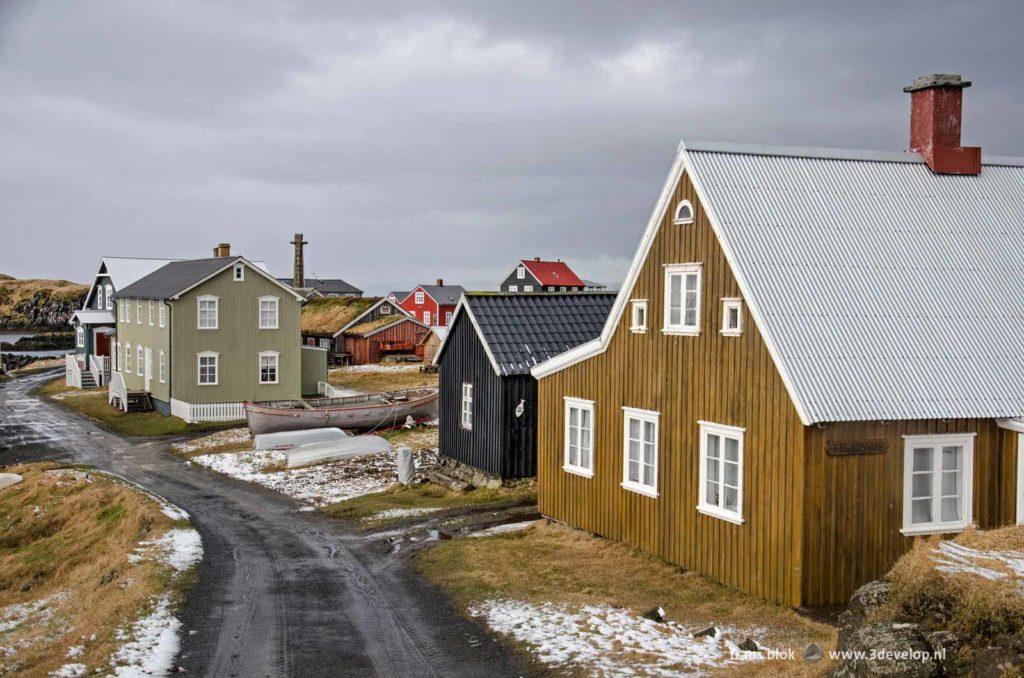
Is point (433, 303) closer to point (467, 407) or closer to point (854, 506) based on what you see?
point (467, 407)

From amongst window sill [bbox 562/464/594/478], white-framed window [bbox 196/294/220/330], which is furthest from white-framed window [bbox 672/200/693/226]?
white-framed window [bbox 196/294/220/330]

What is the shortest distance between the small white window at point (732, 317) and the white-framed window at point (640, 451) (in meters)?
2.73

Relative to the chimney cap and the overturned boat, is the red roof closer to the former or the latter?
the overturned boat

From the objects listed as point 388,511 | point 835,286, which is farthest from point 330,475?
point 835,286

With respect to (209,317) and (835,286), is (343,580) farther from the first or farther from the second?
(209,317)

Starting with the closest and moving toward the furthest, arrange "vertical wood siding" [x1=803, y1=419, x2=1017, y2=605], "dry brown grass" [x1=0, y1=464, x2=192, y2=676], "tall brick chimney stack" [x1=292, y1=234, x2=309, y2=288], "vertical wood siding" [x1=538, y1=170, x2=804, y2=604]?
"vertical wood siding" [x1=803, y1=419, x2=1017, y2=605] < "dry brown grass" [x1=0, y1=464, x2=192, y2=676] < "vertical wood siding" [x1=538, y1=170, x2=804, y2=604] < "tall brick chimney stack" [x1=292, y1=234, x2=309, y2=288]

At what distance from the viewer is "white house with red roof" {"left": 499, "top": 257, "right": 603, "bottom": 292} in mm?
113625

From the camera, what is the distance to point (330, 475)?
3130 centimetres

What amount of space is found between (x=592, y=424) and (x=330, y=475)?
13626 millimetres

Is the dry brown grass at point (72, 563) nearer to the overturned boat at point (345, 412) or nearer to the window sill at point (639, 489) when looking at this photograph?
the overturned boat at point (345, 412)

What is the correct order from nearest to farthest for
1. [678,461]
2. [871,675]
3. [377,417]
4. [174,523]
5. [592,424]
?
[871,675] < [678,461] < [592,424] < [174,523] < [377,417]

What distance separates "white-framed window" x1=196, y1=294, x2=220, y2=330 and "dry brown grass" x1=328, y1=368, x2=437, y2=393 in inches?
468

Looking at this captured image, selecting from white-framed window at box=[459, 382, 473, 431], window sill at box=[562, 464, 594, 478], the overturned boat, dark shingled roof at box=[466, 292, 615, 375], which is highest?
dark shingled roof at box=[466, 292, 615, 375]

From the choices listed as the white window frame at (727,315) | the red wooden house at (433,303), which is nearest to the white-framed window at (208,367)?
the white window frame at (727,315)
